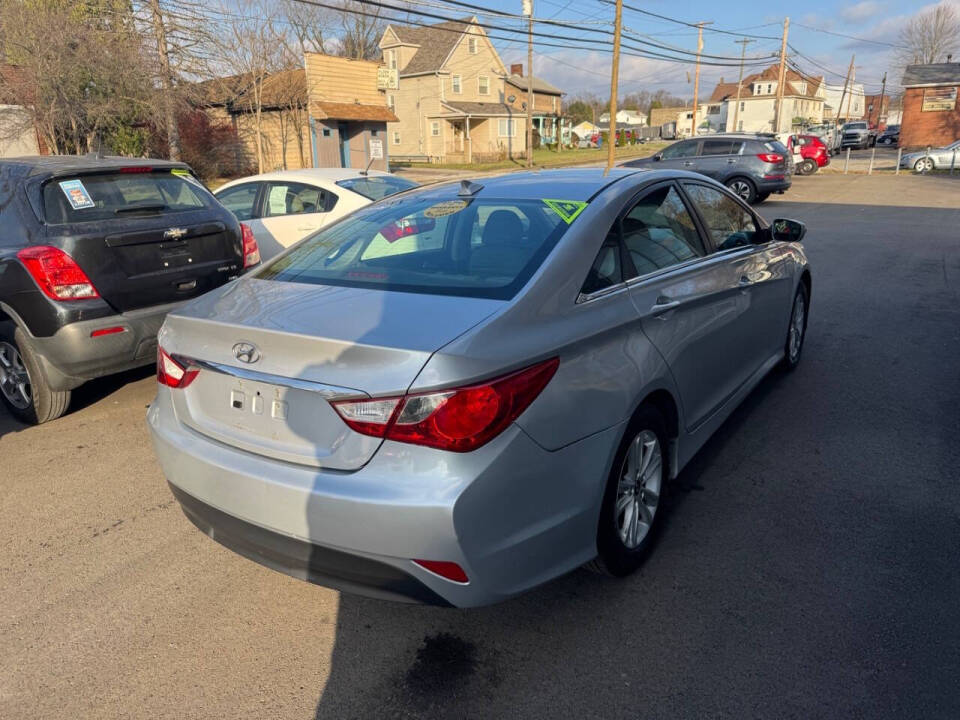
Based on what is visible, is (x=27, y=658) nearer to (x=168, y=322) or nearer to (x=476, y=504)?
(x=168, y=322)

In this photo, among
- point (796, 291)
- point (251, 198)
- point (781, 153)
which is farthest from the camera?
point (781, 153)

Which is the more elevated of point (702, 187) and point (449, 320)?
point (702, 187)

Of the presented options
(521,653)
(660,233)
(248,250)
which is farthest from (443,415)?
(248,250)

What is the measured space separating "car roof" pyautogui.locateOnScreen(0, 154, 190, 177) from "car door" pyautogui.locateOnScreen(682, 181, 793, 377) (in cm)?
387

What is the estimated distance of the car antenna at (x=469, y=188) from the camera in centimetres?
358

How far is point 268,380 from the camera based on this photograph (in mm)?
2463

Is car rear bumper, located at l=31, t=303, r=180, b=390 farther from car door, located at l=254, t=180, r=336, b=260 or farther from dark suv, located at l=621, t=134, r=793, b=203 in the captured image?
dark suv, located at l=621, t=134, r=793, b=203

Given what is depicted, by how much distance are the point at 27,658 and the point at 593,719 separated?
2.10 meters

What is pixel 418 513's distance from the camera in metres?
2.20

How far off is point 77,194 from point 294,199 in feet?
10.5

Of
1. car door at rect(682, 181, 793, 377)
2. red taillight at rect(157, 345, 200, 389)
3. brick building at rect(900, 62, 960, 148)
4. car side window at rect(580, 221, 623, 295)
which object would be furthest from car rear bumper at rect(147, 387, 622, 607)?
brick building at rect(900, 62, 960, 148)

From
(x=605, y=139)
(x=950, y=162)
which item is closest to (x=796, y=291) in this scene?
(x=950, y=162)

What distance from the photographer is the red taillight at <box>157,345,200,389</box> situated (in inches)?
109

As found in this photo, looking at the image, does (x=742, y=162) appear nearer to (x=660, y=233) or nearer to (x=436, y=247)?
(x=660, y=233)
